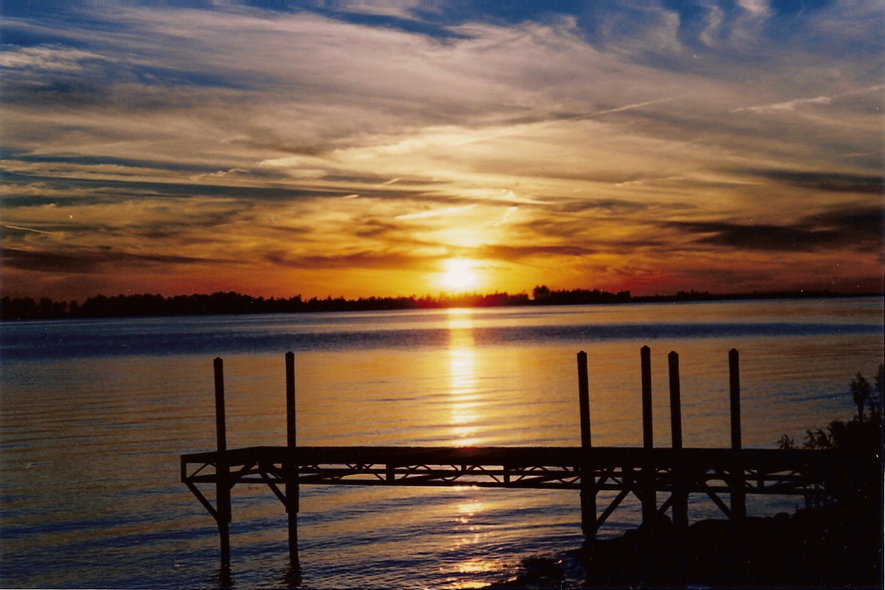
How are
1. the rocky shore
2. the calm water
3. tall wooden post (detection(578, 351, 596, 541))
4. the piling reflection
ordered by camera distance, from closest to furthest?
the rocky shore < tall wooden post (detection(578, 351, 596, 541)) < the calm water < the piling reflection

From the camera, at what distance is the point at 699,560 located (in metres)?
17.4

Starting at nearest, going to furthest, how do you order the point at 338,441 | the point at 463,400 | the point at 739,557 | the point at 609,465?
1. the point at 739,557
2. the point at 609,465
3. the point at 338,441
4. the point at 463,400

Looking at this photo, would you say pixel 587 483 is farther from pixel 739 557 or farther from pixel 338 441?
pixel 338 441

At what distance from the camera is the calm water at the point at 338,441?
68.0ft

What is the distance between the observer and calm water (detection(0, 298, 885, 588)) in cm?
2073

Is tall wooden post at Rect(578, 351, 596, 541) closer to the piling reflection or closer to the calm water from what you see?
the calm water

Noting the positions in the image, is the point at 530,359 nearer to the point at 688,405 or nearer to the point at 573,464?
the point at 688,405

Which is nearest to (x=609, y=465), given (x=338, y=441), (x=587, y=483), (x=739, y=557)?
(x=587, y=483)

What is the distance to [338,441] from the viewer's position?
3459 cm

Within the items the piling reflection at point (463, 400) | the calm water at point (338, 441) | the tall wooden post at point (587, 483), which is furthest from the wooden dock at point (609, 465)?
the piling reflection at point (463, 400)

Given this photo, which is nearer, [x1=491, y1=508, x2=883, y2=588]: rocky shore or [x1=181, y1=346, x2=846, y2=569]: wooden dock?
[x1=491, y1=508, x2=883, y2=588]: rocky shore

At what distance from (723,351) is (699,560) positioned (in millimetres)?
59298

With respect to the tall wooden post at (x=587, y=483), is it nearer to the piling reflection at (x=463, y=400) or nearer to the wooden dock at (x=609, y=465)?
the wooden dock at (x=609, y=465)

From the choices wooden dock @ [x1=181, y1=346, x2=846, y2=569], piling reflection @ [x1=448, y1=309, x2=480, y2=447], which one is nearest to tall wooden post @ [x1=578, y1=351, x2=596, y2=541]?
wooden dock @ [x1=181, y1=346, x2=846, y2=569]
